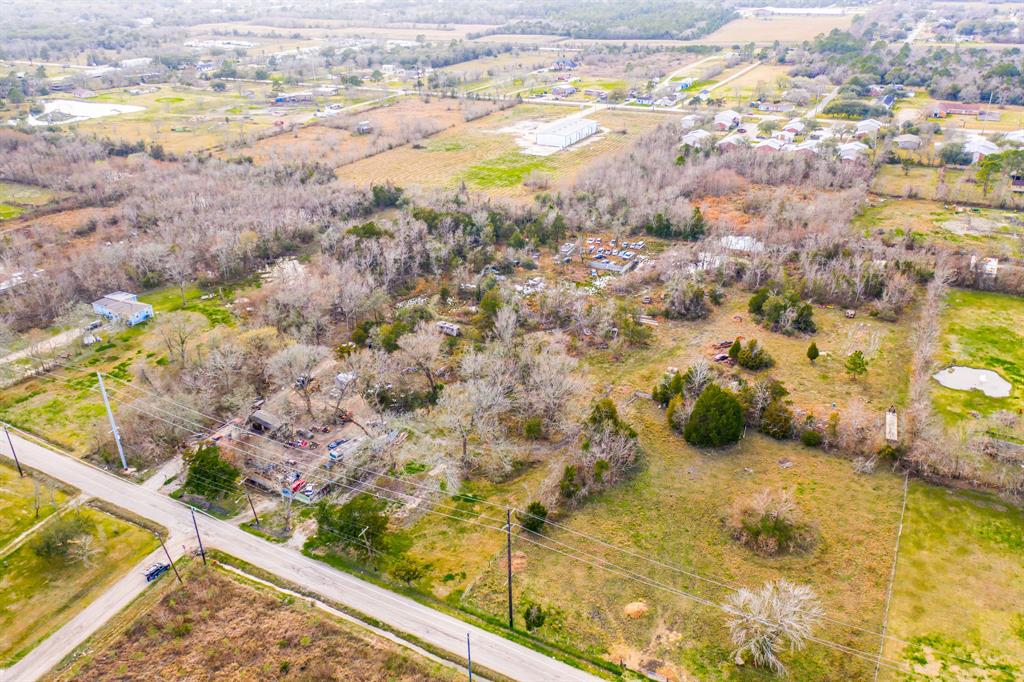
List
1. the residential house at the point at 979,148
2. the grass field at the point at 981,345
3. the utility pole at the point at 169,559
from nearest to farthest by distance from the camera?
the utility pole at the point at 169,559
the grass field at the point at 981,345
the residential house at the point at 979,148

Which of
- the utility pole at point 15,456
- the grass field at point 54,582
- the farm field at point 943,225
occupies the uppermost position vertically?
the farm field at point 943,225

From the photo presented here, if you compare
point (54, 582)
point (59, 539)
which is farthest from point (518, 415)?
point (54, 582)

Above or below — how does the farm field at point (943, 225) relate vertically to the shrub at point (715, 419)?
above

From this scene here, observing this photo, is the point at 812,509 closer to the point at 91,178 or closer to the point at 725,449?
the point at 725,449

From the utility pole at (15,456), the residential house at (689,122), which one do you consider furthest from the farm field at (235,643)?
the residential house at (689,122)

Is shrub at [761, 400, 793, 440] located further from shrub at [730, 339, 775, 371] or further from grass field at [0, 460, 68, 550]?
grass field at [0, 460, 68, 550]

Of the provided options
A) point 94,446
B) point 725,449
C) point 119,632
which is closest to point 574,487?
point 725,449

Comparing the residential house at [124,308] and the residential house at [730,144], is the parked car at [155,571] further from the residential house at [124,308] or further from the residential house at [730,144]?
the residential house at [730,144]
